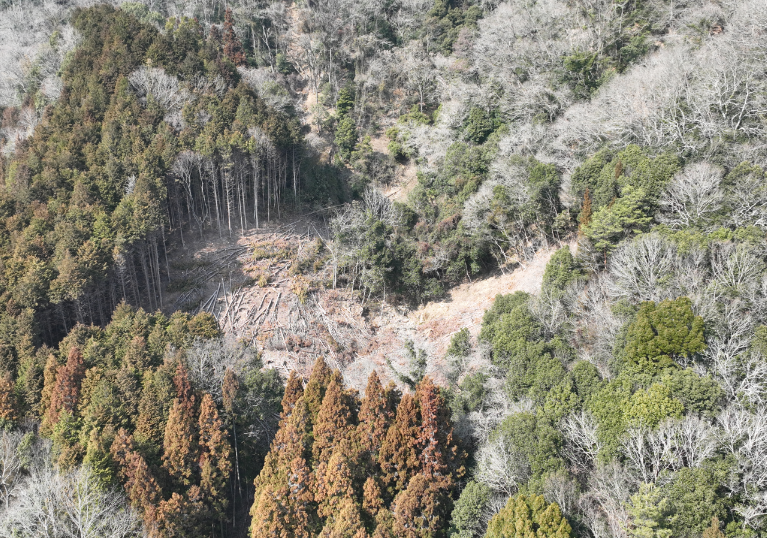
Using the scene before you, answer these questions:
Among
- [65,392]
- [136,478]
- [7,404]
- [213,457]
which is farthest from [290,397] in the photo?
[7,404]

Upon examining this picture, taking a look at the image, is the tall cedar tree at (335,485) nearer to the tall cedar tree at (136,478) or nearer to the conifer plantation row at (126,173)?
the tall cedar tree at (136,478)

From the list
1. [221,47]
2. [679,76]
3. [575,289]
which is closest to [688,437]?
[575,289]

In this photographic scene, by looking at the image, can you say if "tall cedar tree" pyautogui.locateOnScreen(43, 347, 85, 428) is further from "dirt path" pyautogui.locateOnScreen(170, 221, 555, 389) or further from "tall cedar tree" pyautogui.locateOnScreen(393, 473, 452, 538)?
"tall cedar tree" pyautogui.locateOnScreen(393, 473, 452, 538)

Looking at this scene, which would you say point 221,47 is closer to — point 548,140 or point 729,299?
point 548,140

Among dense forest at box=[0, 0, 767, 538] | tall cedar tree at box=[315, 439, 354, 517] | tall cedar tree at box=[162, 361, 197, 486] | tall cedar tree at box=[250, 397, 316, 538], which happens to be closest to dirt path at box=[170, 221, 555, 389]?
dense forest at box=[0, 0, 767, 538]

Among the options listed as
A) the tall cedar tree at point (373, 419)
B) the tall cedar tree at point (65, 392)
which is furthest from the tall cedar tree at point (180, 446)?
the tall cedar tree at point (373, 419)
